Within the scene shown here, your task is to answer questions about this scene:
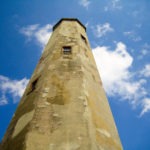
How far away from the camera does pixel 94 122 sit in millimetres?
9938

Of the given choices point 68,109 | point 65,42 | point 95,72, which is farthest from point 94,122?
point 65,42

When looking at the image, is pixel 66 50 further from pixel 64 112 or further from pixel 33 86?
pixel 64 112

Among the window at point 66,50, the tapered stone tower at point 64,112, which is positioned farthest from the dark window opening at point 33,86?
the window at point 66,50

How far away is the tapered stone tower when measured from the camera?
9023 mm

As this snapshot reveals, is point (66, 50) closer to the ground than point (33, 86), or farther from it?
farther from it

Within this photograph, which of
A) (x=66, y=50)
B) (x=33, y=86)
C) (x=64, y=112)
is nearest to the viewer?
(x=64, y=112)

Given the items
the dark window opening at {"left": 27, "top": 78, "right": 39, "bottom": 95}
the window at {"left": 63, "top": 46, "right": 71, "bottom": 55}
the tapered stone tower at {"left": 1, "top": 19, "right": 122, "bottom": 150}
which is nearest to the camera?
the tapered stone tower at {"left": 1, "top": 19, "right": 122, "bottom": 150}

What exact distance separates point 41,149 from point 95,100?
3.78 meters

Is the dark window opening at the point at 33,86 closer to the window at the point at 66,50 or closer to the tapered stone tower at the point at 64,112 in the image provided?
the tapered stone tower at the point at 64,112

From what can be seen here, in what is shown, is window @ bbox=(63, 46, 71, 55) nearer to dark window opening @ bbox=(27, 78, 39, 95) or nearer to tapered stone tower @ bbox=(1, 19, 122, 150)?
tapered stone tower @ bbox=(1, 19, 122, 150)

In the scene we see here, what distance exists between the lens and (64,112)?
10086 mm

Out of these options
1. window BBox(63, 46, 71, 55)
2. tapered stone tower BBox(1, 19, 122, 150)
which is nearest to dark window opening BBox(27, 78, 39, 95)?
tapered stone tower BBox(1, 19, 122, 150)

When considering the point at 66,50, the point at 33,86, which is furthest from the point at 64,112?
the point at 66,50

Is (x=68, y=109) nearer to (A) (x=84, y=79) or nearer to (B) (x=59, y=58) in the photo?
(A) (x=84, y=79)
